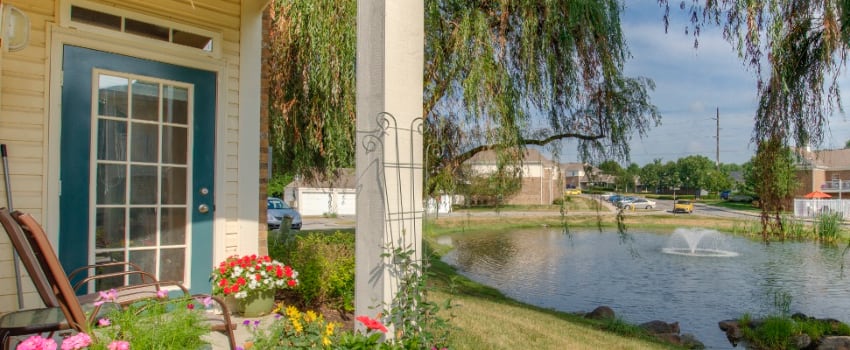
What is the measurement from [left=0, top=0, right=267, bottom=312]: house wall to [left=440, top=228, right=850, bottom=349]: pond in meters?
3.95

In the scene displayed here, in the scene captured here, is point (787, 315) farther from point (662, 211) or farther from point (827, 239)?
point (662, 211)

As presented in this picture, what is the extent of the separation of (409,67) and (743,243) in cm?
1512

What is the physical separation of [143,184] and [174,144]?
0.33 metres

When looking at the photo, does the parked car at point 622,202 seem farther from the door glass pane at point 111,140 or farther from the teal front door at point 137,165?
the door glass pane at point 111,140

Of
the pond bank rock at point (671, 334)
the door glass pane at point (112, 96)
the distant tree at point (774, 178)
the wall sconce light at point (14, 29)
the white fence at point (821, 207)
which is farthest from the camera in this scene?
the white fence at point (821, 207)

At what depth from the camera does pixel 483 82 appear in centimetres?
455

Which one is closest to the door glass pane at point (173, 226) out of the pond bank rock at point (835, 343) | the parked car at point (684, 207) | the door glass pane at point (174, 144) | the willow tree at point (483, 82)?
the door glass pane at point (174, 144)

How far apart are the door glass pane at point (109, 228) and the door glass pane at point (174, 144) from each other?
0.44 meters

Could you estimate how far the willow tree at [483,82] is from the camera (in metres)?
4.34

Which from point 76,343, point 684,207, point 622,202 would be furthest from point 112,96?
point 684,207

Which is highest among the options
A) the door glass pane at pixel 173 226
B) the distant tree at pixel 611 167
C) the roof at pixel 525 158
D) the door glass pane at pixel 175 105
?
the door glass pane at pixel 175 105

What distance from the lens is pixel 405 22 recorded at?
6.23ft

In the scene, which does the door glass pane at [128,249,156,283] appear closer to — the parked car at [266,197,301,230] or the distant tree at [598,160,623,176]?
the distant tree at [598,160,623,176]

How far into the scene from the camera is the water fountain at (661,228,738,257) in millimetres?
12602
